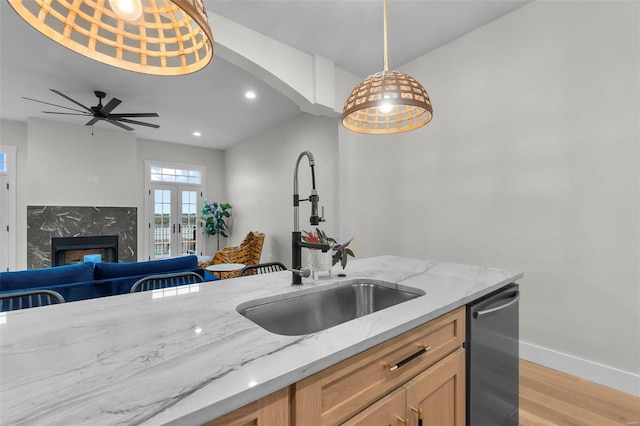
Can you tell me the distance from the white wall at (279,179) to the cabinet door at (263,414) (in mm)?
3393

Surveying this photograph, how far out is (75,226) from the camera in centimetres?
517

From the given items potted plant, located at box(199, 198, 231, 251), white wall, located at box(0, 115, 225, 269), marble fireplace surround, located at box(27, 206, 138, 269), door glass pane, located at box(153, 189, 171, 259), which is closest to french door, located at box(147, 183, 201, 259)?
door glass pane, located at box(153, 189, 171, 259)

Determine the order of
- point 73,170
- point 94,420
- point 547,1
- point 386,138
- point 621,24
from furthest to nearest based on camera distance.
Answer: point 73,170
point 386,138
point 547,1
point 621,24
point 94,420

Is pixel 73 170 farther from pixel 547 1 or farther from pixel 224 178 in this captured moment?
pixel 547 1

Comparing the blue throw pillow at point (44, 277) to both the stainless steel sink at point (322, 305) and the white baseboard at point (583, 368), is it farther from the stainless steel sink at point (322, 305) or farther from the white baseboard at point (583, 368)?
the white baseboard at point (583, 368)

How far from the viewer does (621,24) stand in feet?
6.27

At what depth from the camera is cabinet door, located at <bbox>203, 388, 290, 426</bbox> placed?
566 mm

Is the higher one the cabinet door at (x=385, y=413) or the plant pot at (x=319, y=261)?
the plant pot at (x=319, y=261)

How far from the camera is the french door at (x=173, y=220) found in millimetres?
6316

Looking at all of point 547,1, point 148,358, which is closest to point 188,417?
point 148,358

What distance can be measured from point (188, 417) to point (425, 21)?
3063 mm

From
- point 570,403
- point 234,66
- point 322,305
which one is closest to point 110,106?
point 234,66

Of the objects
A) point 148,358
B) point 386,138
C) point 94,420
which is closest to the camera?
point 94,420

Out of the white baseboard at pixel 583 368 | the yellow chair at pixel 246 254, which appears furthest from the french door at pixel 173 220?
the white baseboard at pixel 583 368
